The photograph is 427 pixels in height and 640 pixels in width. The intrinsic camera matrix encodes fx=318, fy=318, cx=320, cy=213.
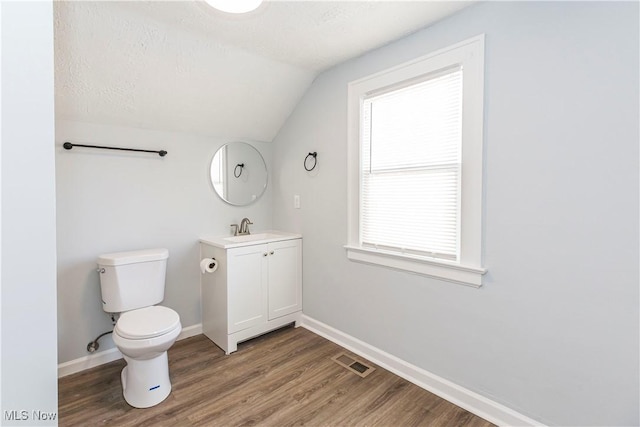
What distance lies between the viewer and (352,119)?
7.93 ft

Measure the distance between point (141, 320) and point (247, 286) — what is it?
2.63 ft

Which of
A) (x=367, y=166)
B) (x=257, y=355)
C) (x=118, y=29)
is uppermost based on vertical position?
(x=118, y=29)

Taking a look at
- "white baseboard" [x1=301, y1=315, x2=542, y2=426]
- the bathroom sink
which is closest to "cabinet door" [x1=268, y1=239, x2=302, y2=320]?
the bathroom sink

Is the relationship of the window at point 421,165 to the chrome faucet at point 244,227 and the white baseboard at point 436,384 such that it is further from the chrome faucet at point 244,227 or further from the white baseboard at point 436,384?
the chrome faucet at point 244,227

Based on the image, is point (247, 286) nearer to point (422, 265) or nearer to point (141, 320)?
point (141, 320)

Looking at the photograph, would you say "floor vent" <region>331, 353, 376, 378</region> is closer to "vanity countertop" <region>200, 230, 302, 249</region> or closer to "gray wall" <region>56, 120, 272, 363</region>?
"vanity countertop" <region>200, 230, 302, 249</region>

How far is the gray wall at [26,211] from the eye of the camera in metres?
0.92

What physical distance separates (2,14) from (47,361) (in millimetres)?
1036

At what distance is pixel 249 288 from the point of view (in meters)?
2.59

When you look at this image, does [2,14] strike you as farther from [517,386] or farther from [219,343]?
[517,386]

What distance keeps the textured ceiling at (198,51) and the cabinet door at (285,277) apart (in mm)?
1236

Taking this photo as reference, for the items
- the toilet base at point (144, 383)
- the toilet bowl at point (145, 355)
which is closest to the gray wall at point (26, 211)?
the toilet bowl at point (145, 355)

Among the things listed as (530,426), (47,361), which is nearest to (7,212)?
(47,361)

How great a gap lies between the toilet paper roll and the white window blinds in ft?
3.93
